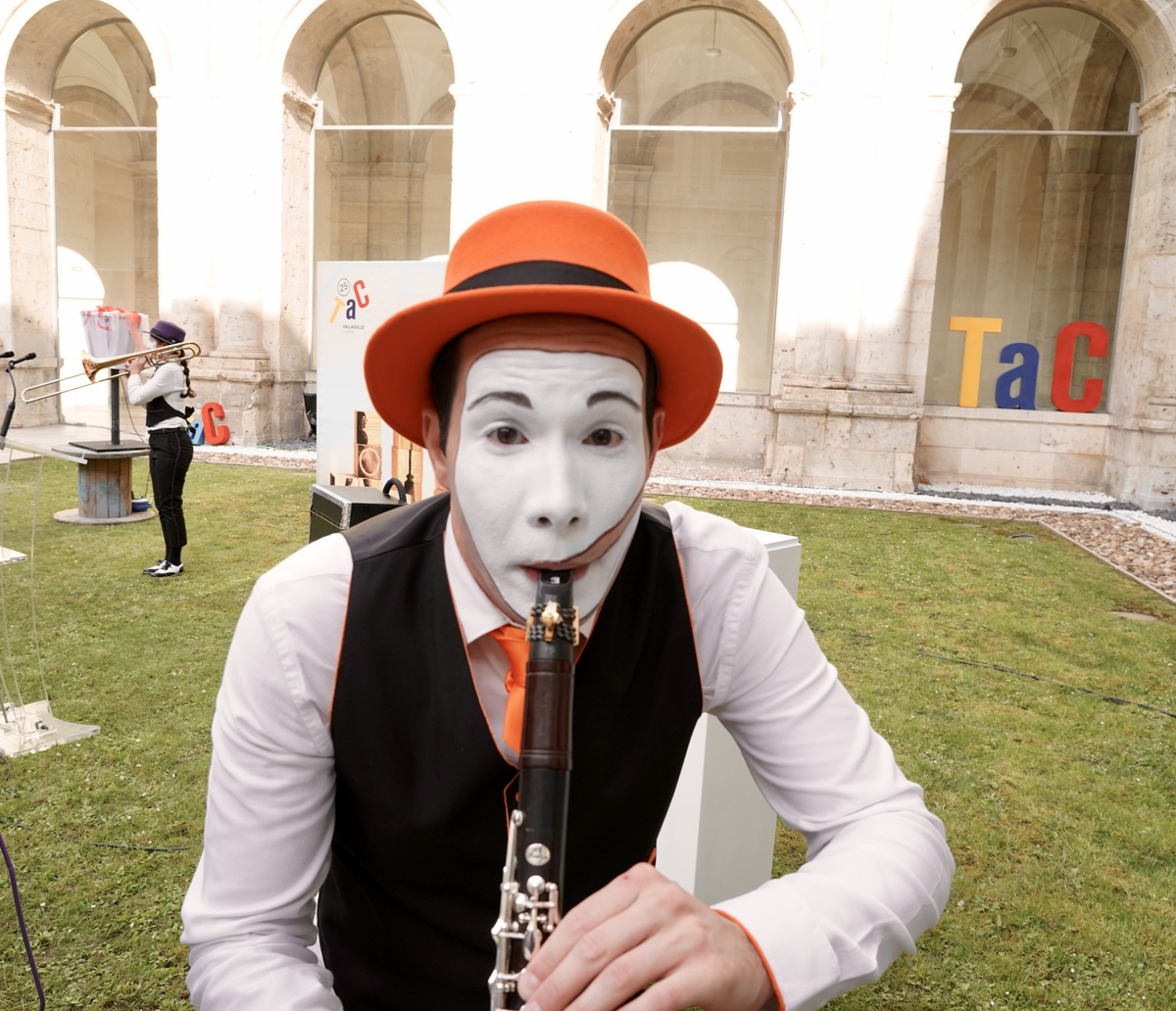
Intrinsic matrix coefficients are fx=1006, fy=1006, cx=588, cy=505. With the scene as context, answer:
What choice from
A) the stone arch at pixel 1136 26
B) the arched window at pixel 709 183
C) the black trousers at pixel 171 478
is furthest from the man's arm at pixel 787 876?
the arched window at pixel 709 183

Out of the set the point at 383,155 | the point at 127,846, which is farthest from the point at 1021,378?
the point at 127,846

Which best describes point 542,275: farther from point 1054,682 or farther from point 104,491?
point 104,491

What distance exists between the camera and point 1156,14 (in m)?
11.6

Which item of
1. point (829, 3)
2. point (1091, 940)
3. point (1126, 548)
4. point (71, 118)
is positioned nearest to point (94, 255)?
point (71, 118)

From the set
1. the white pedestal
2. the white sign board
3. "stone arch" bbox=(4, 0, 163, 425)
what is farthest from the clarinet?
"stone arch" bbox=(4, 0, 163, 425)

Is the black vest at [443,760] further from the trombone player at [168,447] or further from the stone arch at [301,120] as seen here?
the stone arch at [301,120]

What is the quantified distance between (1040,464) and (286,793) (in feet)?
43.7

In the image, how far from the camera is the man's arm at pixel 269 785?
1308 millimetres

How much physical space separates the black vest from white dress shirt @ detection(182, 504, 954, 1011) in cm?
3

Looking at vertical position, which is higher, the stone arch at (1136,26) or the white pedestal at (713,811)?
the stone arch at (1136,26)

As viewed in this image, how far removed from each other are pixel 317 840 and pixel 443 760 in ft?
0.69

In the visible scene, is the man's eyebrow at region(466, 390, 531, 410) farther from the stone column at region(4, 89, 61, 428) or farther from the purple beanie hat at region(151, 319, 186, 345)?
the stone column at region(4, 89, 61, 428)

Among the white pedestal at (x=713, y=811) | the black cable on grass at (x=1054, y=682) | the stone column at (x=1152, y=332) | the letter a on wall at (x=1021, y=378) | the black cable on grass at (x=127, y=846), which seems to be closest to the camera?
the white pedestal at (x=713, y=811)

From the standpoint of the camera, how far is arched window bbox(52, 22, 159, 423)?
22000 millimetres
